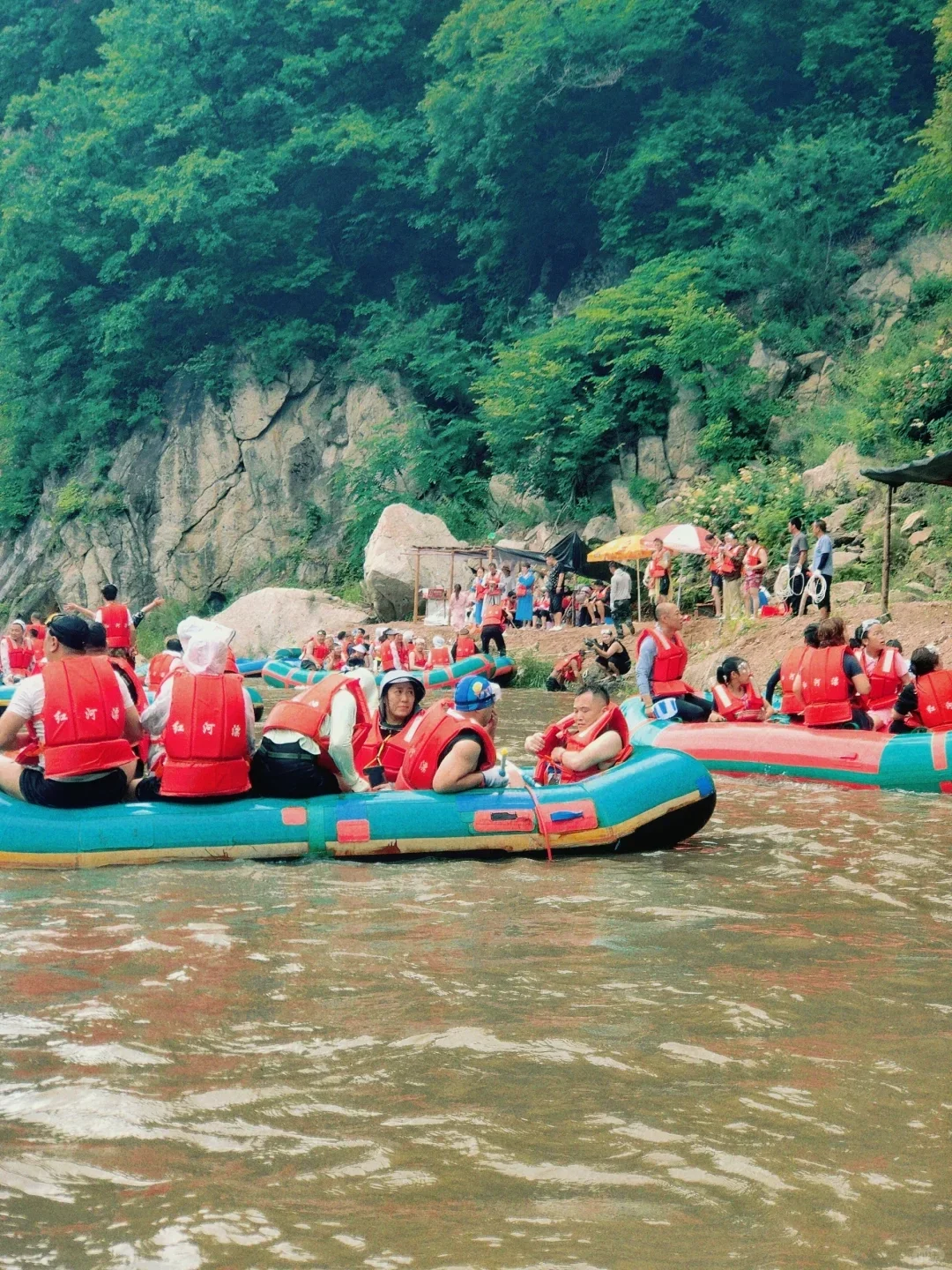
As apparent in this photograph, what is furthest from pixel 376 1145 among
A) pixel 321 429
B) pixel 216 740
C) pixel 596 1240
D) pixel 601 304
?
pixel 321 429

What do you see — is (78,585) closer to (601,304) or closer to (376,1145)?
(601,304)

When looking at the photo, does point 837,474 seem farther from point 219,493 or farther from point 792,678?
point 219,493

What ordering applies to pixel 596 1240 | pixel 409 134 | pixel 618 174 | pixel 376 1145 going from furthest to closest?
pixel 409 134 → pixel 618 174 → pixel 376 1145 → pixel 596 1240

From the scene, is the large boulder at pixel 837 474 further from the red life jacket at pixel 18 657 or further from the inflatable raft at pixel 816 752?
the red life jacket at pixel 18 657

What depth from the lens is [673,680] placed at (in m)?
11.1

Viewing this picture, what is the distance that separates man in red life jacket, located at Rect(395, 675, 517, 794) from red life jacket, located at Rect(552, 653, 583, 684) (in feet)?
39.5

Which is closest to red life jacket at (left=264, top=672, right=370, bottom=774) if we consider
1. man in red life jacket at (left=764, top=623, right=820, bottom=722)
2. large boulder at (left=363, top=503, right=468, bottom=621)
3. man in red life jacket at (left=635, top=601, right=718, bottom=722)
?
man in red life jacket at (left=635, top=601, right=718, bottom=722)

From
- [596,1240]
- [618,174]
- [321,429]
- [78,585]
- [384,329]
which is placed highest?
[618,174]

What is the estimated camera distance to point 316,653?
22.8m

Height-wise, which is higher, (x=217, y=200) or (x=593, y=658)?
(x=217, y=200)

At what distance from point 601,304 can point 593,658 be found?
1089 cm

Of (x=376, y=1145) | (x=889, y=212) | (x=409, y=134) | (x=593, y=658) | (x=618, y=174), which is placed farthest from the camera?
(x=409, y=134)

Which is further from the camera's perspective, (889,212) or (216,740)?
(889,212)

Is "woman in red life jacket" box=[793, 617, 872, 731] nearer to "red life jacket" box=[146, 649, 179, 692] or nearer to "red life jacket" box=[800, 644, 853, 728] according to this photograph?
"red life jacket" box=[800, 644, 853, 728]
